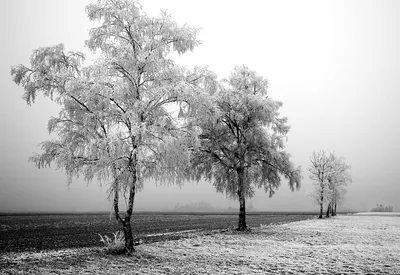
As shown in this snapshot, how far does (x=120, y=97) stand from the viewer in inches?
586

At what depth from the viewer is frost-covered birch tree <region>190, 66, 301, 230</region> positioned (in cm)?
2703

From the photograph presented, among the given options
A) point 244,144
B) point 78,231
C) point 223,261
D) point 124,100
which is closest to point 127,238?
point 223,261

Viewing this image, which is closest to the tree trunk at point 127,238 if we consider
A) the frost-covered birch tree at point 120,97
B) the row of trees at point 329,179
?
the frost-covered birch tree at point 120,97

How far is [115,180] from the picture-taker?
48.0 feet

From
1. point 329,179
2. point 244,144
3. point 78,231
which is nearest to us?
point 244,144

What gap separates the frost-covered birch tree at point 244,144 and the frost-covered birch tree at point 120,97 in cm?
1009

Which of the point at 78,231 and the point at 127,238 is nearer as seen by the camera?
the point at 127,238

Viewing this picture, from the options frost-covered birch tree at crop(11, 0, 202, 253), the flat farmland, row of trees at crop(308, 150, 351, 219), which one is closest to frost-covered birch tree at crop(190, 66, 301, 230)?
the flat farmland

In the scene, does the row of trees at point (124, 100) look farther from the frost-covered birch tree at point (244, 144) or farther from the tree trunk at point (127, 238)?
the frost-covered birch tree at point (244, 144)

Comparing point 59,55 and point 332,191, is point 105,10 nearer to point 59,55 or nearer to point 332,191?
point 59,55

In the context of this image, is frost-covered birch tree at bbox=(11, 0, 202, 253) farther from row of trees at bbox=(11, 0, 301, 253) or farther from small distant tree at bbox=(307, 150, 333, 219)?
small distant tree at bbox=(307, 150, 333, 219)

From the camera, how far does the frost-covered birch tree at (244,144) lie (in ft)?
88.7

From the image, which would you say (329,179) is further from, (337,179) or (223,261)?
(223,261)

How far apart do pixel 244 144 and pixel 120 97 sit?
15.4 meters
